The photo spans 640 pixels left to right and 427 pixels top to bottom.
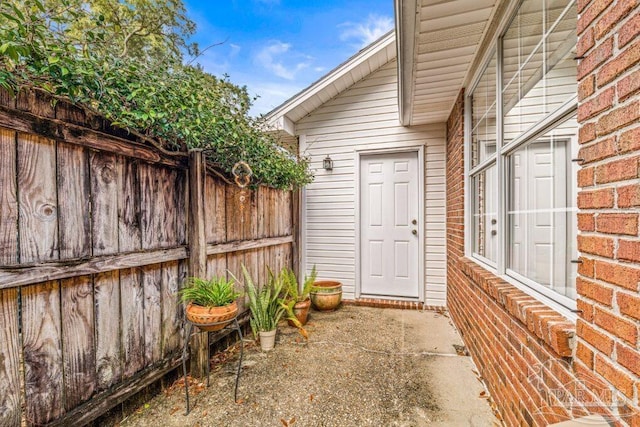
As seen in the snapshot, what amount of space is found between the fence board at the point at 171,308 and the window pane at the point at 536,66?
2.43m

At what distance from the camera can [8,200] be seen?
126 cm

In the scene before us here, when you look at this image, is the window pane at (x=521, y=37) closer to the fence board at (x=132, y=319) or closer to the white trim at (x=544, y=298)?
the white trim at (x=544, y=298)

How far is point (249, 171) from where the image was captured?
8.31 ft

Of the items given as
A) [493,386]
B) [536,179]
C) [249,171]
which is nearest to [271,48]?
[249,171]

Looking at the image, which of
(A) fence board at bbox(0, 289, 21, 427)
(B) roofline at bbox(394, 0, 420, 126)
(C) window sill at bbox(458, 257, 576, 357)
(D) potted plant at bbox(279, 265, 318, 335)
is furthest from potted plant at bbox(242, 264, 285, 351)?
(B) roofline at bbox(394, 0, 420, 126)

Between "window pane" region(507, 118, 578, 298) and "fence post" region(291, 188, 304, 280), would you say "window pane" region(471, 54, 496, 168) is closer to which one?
"window pane" region(507, 118, 578, 298)

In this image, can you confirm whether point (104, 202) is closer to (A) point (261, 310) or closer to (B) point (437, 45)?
(A) point (261, 310)

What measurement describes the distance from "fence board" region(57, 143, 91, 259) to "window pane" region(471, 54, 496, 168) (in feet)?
8.74

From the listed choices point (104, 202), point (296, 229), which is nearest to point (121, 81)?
point (104, 202)

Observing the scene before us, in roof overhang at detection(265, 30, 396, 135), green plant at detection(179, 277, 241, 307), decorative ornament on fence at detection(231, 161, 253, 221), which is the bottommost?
green plant at detection(179, 277, 241, 307)

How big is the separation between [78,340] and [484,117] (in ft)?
10.3

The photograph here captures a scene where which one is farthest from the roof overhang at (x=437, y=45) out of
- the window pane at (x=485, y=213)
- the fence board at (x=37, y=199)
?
the fence board at (x=37, y=199)

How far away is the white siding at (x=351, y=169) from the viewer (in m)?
3.84

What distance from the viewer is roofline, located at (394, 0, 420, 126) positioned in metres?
1.82
